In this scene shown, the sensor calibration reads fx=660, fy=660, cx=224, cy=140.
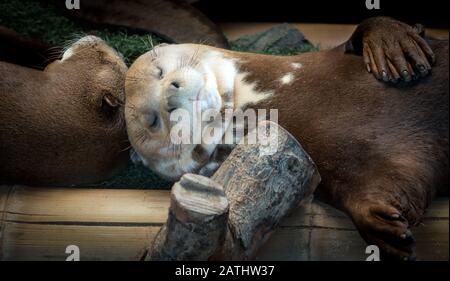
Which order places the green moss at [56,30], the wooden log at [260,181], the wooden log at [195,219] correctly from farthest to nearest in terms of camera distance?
the green moss at [56,30], the wooden log at [260,181], the wooden log at [195,219]

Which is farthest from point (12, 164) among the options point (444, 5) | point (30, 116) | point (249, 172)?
point (444, 5)

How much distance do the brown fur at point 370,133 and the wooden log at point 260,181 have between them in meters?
0.18

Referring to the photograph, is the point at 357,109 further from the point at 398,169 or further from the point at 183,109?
the point at 183,109

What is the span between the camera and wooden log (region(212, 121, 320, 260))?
1704 mm

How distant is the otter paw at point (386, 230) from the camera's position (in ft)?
5.24

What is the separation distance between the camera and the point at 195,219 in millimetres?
1474

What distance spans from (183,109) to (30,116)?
52 centimetres

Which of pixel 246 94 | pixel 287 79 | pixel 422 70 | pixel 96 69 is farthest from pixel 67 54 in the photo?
pixel 422 70

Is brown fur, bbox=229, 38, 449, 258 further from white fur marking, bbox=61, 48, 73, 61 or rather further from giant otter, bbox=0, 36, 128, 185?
white fur marking, bbox=61, 48, 73, 61

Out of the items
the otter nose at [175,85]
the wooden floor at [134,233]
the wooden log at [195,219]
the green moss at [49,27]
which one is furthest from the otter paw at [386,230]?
the green moss at [49,27]

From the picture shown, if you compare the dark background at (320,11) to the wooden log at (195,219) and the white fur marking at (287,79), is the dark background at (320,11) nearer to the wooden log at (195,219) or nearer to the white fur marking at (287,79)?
the white fur marking at (287,79)

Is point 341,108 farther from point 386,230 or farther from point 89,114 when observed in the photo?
point 89,114

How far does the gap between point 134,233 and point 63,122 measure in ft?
1.69

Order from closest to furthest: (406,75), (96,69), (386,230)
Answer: (386,230)
(406,75)
(96,69)
